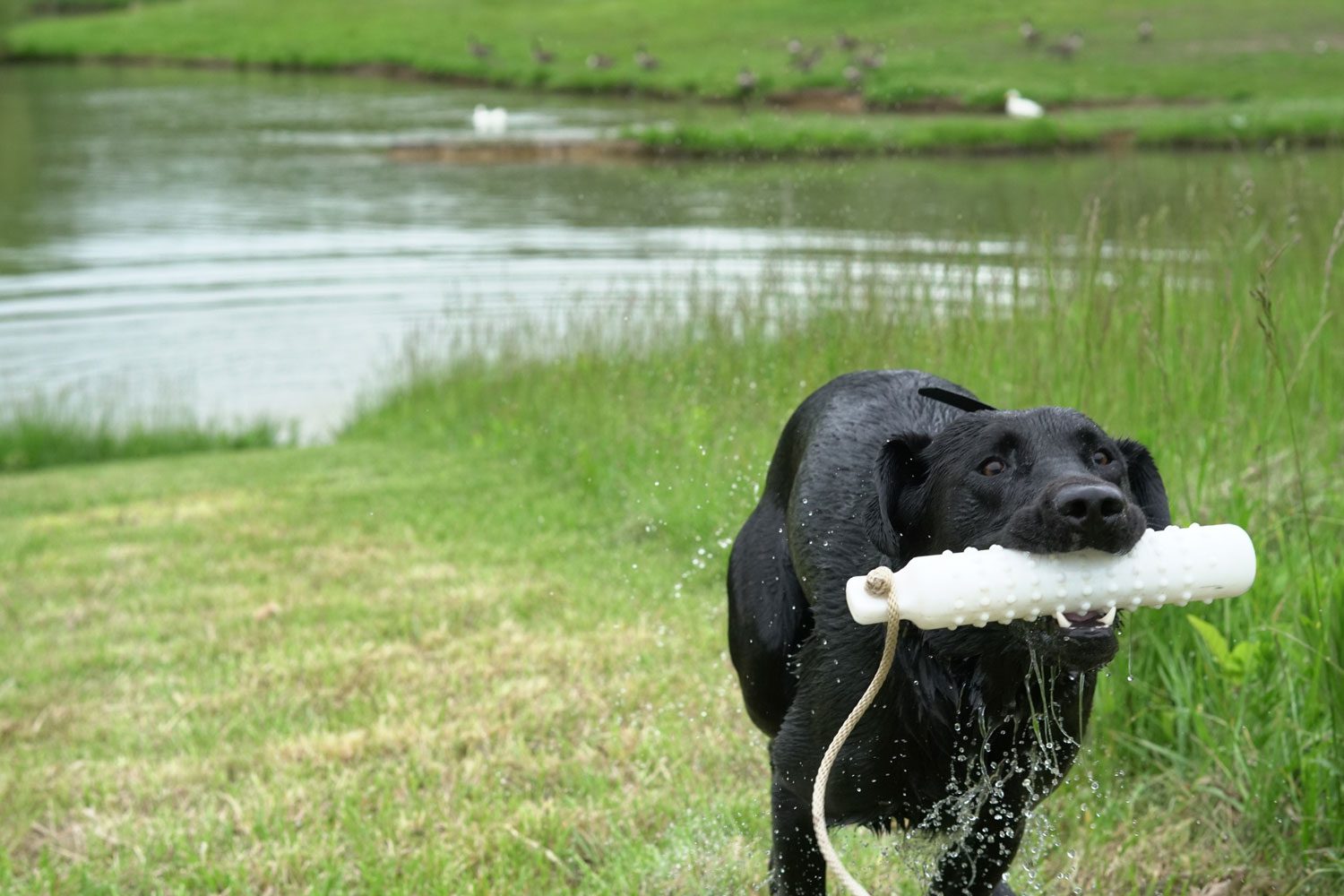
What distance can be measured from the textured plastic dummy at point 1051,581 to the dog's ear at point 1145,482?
0.32m

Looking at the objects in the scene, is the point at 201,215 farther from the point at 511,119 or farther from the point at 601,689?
the point at 601,689

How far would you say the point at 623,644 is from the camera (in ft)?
16.7

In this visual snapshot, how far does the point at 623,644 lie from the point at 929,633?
8.71ft

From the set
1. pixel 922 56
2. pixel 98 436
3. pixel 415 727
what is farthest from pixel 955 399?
pixel 922 56

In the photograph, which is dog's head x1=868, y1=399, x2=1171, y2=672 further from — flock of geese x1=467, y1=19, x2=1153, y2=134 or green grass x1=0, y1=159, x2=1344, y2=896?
flock of geese x1=467, y1=19, x2=1153, y2=134

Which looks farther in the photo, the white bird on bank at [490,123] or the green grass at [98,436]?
the white bird on bank at [490,123]

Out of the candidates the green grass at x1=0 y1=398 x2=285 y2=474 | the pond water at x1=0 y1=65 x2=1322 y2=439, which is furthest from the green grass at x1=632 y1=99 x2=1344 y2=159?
the green grass at x1=0 y1=398 x2=285 y2=474

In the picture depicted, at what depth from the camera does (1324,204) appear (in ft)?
23.5

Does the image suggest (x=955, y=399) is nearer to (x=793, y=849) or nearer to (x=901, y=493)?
(x=901, y=493)

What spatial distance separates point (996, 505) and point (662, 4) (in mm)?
46744

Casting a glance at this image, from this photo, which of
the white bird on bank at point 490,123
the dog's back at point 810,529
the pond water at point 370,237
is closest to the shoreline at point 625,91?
the pond water at point 370,237

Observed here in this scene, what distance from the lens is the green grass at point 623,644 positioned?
3469 mm

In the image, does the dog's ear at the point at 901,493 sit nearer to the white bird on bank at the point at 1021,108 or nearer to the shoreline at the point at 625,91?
the white bird on bank at the point at 1021,108

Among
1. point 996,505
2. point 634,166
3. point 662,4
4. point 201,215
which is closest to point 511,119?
point 634,166
